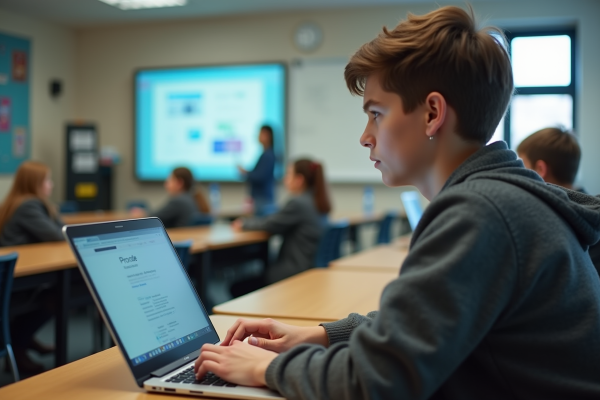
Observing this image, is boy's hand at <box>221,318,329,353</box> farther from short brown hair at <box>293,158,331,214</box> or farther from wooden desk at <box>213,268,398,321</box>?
short brown hair at <box>293,158,331,214</box>

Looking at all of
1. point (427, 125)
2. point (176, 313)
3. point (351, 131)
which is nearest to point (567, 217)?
point (427, 125)

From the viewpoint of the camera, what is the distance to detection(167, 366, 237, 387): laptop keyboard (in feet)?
3.11

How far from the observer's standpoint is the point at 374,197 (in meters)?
7.90

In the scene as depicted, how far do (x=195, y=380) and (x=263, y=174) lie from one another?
216 inches

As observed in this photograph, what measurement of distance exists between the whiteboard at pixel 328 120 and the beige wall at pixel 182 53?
0.54ft

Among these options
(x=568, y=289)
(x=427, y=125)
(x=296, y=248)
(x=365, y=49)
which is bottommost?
(x=296, y=248)

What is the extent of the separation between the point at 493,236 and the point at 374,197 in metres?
7.17

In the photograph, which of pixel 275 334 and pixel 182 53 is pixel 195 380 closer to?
pixel 275 334

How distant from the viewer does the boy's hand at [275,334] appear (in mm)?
1074

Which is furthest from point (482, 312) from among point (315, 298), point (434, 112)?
point (315, 298)

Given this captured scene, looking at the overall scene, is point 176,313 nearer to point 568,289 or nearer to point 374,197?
point 568,289

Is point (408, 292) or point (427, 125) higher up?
point (427, 125)

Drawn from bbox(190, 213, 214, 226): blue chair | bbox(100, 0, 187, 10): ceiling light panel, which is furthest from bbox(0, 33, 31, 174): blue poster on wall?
bbox(190, 213, 214, 226): blue chair

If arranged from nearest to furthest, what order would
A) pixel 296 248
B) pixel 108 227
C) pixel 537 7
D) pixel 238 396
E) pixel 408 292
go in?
pixel 408 292 → pixel 238 396 → pixel 108 227 → pixel 296 248 → pixel 537 7
